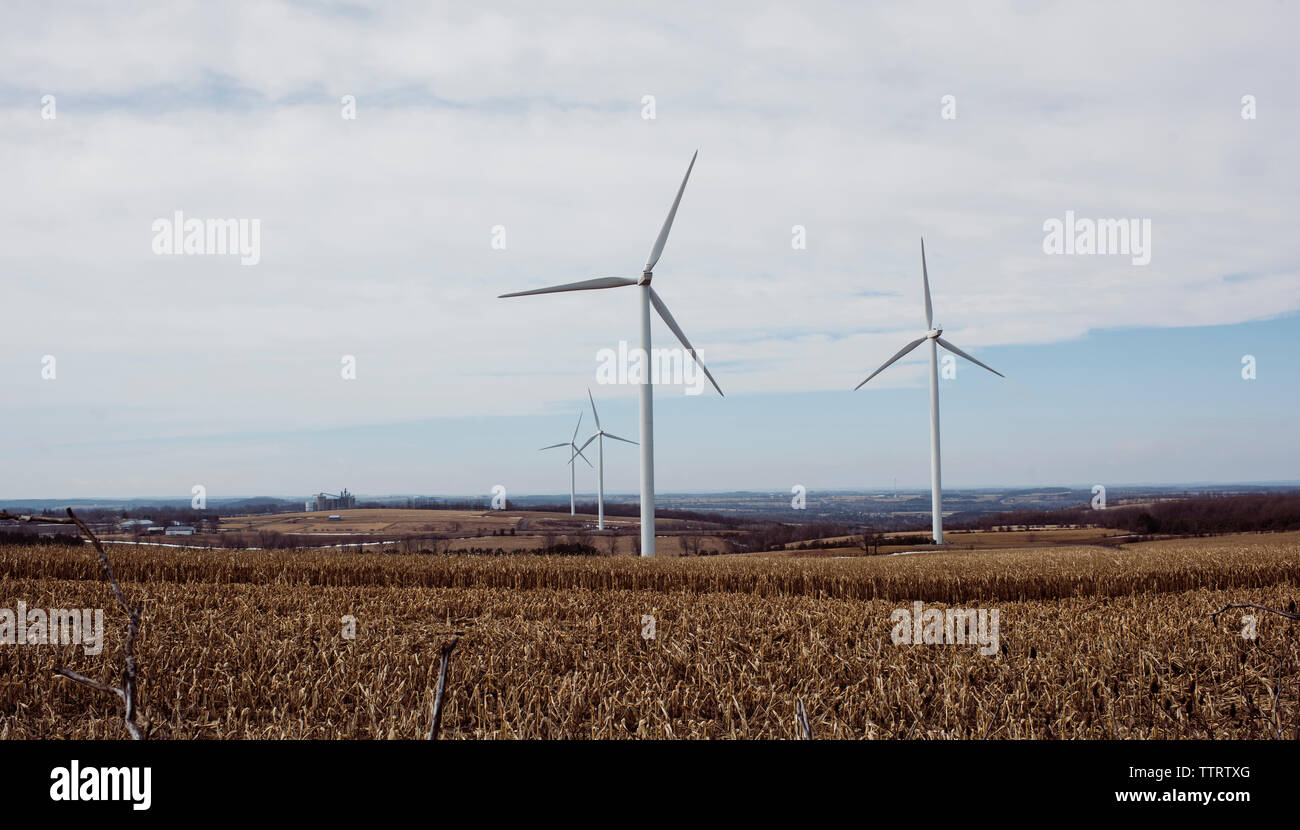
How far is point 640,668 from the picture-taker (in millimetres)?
10727

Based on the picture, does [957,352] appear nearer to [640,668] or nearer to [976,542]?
[976,542]

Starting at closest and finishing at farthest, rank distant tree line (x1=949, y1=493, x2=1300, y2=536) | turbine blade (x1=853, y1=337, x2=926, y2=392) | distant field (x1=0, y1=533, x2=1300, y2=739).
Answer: distant field (x1=0, y1=533, x2=1300, y2=739), turbine blade (x1=853, y1=337, x2=926, y2=392), distant tree line (x1=949, y1=493, x2=1300, y2=536)

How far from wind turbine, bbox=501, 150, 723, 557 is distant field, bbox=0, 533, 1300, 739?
1841cm

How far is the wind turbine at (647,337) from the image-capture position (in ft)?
120

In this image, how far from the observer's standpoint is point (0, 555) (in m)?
24.4

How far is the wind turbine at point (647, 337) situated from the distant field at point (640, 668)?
18409 millimetres

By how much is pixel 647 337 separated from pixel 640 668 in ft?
95.7

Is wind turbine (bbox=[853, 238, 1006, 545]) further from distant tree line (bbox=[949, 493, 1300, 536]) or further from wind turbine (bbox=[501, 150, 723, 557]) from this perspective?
distant tree line (bbox=[949, 493, 1300, 536])

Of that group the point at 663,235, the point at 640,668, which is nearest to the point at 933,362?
the point at 663,235

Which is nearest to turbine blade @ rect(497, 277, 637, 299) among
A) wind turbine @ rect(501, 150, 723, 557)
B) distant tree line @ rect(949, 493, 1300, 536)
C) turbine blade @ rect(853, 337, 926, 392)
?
wind turbine @ rect(501, 150, 723, 557)

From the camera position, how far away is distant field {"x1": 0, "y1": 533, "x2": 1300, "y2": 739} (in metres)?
8.75

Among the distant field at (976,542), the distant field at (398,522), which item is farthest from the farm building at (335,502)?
the distant field at (976,542)
